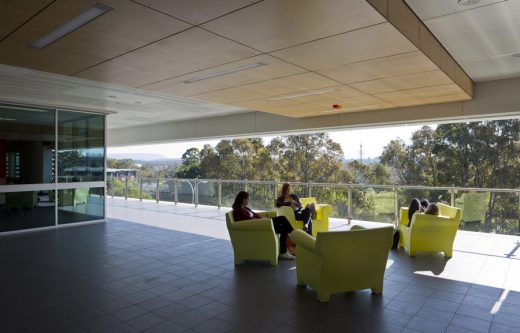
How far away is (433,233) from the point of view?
18.0 feet

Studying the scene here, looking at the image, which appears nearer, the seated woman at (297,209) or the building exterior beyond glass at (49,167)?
the seated woman at (297,209)

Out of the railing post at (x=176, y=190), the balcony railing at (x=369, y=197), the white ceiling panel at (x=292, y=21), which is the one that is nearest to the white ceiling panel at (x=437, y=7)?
the white ceiling panel at (x=292, y=21)

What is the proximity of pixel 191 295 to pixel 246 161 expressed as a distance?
18867 mm

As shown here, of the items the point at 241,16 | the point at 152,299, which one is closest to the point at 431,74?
the point at 241,16

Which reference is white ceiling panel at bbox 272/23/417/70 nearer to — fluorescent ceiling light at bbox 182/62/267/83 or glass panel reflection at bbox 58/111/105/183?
fluorescent ceiling light at bbox 182/62/267/83

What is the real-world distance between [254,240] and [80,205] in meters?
5.68

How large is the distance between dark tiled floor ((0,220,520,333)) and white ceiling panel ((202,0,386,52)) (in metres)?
2.61

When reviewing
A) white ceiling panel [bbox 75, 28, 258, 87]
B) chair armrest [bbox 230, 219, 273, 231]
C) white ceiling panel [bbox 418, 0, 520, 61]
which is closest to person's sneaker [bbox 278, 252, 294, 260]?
chair armrest [bbox 230, 219, 273, 231]

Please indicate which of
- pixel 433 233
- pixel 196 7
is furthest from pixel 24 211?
pixel 433 233

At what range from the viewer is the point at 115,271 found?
485 cm

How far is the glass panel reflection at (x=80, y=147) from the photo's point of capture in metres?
8.34

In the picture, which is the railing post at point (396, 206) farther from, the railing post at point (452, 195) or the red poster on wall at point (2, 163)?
the red poster on wall at point (2, 163)

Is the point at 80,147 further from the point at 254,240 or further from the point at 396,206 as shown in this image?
the point at 396,206

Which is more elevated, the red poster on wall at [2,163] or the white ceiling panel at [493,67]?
the white ceiling panel at [493,67]
